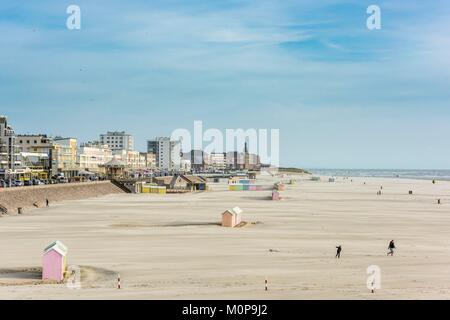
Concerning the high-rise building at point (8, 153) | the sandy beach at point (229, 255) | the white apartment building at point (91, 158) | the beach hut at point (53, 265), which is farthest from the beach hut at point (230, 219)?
the white apartment building at point (91, 158)

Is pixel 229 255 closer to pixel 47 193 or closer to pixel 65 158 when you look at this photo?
pixel 47 193

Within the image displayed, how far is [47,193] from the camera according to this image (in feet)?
235

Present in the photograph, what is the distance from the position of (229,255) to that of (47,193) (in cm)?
4571

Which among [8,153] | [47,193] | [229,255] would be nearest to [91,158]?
[8,153]

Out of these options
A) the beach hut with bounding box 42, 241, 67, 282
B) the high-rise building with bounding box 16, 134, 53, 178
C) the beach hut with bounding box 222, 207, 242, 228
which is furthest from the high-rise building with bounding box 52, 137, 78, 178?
the beach hut with bounding box 42, 241, 67, 282

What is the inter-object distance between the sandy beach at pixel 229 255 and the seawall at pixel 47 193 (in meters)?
5.32

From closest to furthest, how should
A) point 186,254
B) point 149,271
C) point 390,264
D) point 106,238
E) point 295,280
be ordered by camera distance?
point 295,280
point 149,271
point 390,264
point 186,254
point 106,238

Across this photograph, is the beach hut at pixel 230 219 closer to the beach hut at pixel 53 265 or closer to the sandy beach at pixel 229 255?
the sandy beach at pixel 229 255

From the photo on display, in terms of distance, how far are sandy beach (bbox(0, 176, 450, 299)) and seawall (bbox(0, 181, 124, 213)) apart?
5.32 metres

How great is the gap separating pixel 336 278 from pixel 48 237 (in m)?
20.3

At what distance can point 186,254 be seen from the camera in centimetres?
3103
